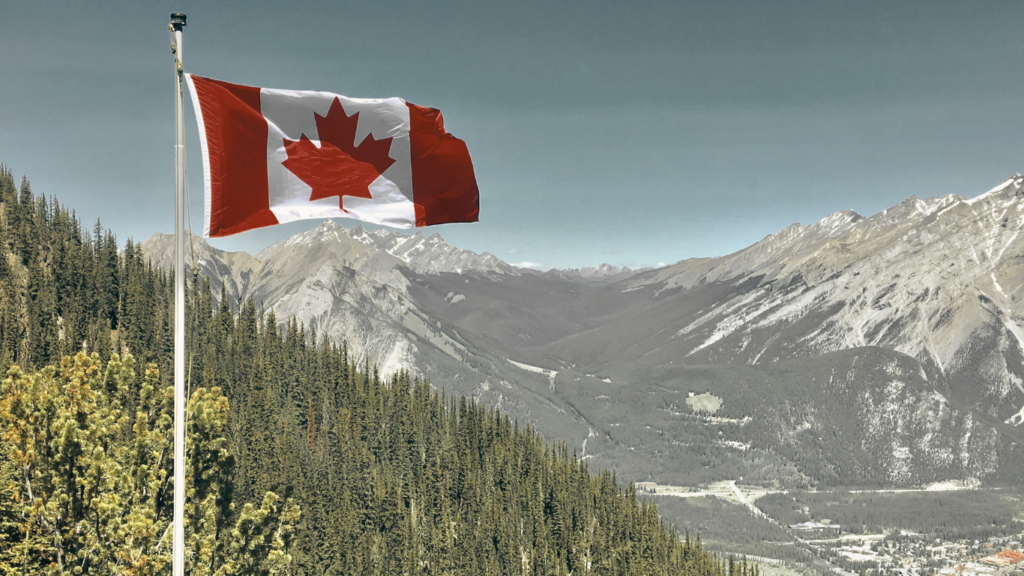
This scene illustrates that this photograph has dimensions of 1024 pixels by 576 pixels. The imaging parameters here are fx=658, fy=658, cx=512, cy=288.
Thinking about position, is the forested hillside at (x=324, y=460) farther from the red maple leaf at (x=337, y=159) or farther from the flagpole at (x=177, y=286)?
the flagpole at (x=177, y=286)

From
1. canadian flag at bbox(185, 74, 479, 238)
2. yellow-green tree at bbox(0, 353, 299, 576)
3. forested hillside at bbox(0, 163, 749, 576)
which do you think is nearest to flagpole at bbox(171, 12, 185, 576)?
canadian flag at bbox(185, 74, 479, 238)

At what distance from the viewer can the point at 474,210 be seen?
897 inches

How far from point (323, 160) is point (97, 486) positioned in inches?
1010

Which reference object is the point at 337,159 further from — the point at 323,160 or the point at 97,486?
the point at 97,486

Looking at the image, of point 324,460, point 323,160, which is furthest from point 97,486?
point 324,460

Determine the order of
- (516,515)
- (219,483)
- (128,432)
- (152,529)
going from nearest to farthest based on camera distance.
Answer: (152,529) < (219,483) < (128,432) < (516,515)

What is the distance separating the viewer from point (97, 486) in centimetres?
3406

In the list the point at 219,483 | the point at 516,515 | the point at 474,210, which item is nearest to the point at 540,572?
the point at 516,515

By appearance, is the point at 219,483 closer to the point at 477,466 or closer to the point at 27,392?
the point at 27,392

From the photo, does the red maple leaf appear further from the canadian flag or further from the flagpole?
the flagpole

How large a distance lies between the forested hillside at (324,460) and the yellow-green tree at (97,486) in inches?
3254

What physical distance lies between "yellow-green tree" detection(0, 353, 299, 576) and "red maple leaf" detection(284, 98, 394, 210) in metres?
16.1

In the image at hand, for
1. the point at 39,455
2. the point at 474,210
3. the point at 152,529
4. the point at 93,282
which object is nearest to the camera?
the point at 474,210

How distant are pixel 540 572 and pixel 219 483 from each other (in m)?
125
